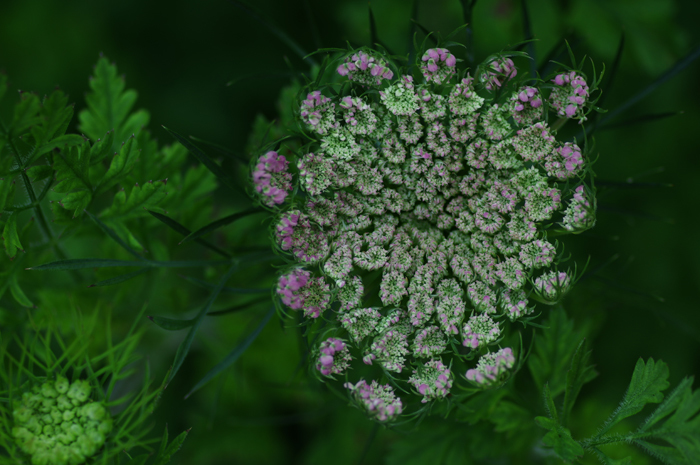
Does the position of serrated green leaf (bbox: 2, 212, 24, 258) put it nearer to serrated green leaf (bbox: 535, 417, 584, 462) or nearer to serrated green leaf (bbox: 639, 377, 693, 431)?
serrated green leaf (bbox: 535, 417, 584, 462)

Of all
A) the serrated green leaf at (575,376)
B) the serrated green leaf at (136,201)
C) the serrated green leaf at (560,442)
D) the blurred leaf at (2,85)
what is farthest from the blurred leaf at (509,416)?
the blurred leaf at (2,85)

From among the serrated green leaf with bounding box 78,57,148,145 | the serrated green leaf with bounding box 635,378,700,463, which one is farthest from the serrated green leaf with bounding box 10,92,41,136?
the serrated green leaf with bounding box 635,378,700,463

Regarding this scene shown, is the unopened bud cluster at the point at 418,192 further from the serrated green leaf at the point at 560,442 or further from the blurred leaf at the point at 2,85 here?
the blurred leaf at the point at 2,85

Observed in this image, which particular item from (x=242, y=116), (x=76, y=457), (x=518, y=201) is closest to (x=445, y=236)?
(x=518, y=201)

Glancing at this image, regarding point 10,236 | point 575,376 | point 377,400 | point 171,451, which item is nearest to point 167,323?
point 171,451

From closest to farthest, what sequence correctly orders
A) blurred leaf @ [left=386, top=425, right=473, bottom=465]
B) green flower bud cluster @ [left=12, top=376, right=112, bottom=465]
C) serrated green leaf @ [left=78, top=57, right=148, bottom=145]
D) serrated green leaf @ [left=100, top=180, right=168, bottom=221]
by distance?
green flower bud cluster @ [left=12, top=376, right=112, bottom=465]
serrated green leaf @ [left=100, top=180, right=168, bottom=221]
serrated green leaf @ [left=78, top=57, right=148, bottom=145]
blurred leaf @ [left=386, top=425, right=473, bottom=465]

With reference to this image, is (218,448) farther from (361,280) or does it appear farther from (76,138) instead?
(76,138)
